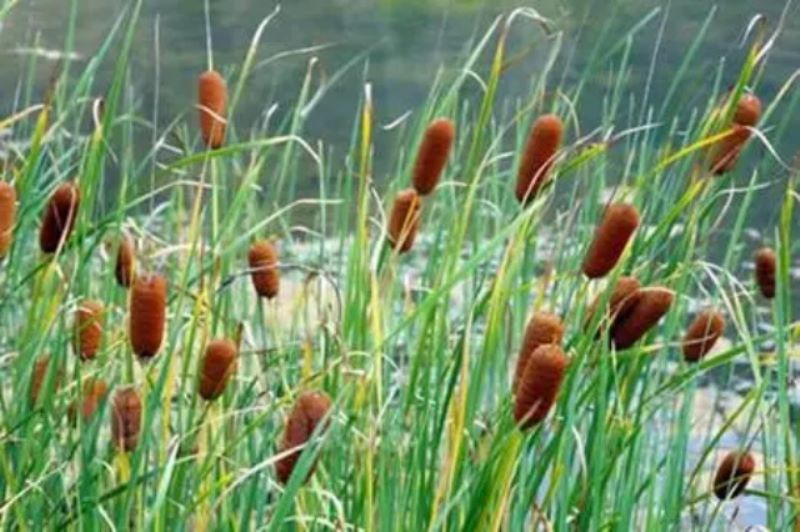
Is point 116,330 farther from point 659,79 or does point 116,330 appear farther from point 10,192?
point 659,79

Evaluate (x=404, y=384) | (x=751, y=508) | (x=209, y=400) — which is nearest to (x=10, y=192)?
(x=209, y=400)

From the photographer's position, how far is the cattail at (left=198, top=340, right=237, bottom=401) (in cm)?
176

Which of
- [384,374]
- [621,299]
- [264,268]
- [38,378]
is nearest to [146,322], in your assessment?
[264,268]

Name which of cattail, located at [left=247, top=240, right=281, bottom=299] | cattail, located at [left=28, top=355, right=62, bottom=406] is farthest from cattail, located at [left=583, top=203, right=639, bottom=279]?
cattail, located at [left=28, top=355, right=62, bottom=406]

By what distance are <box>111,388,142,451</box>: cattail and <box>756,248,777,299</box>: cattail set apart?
0.74m

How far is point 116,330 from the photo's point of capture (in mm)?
2709

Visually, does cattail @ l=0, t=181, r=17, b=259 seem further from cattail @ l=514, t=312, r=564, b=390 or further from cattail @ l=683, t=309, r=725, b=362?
cattail @ l=683, t=309, r=725, b=362

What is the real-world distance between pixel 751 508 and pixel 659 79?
633cm

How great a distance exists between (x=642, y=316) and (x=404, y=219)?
0.33 m

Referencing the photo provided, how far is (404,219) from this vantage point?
2.04m

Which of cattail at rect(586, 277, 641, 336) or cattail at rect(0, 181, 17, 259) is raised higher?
cattail at rect(0, 181, 17, 259)

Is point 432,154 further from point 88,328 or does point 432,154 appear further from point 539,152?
point 88,328

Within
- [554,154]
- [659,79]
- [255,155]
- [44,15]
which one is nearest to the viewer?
[554,154]

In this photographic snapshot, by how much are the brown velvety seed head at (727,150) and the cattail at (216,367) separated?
68cm
